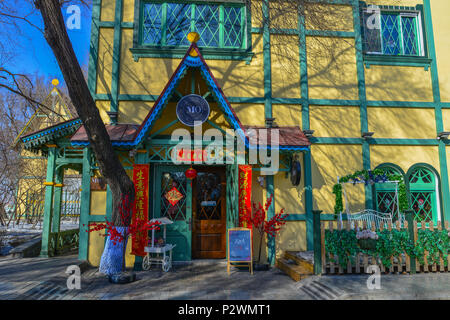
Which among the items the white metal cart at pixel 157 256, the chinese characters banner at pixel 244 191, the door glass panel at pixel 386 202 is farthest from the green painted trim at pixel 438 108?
the white metal cart at pixel 157 256

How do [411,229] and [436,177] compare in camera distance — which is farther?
[436,177]

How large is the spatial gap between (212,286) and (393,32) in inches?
397

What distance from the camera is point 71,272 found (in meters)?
7.20

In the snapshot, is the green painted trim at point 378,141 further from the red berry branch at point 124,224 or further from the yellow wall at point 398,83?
the red berry branch at point 124,224

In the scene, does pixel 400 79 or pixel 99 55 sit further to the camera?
pixel 400 79

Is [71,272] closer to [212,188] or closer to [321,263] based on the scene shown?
[212,188]

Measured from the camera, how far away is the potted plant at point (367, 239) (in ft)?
21.6

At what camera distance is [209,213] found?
9.15m

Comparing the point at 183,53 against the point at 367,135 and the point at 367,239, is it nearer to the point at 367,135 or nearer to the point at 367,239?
the point at 367,135

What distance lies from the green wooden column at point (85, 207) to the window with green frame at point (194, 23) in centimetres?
413

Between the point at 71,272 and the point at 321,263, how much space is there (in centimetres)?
582

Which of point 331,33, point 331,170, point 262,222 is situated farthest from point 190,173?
point 331,33
